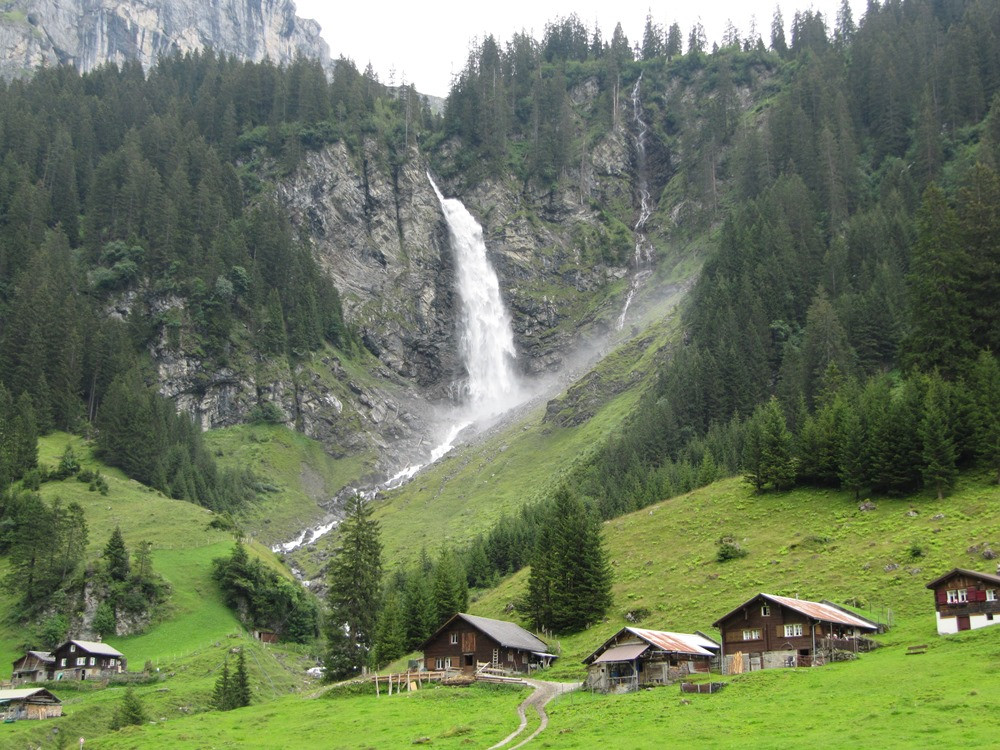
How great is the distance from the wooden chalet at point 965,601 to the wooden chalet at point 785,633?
4011 mm

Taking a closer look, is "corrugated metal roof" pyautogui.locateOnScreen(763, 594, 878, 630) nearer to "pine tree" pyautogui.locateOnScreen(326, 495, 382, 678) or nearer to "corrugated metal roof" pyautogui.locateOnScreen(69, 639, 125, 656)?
"pine tree" pyautogui.locateOnScreen(326, 495, 382, 678)

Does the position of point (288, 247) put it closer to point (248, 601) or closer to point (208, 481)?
point (208, 481)

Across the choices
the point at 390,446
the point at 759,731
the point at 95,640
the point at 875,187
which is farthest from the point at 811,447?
the point at 390,446

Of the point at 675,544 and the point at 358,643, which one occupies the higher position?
the point at 675,544

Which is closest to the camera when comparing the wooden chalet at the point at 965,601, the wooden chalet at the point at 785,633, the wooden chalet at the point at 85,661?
the wooden chalet at the point at 965,601

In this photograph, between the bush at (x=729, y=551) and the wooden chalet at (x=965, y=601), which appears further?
the bush at (x=729, y=551)

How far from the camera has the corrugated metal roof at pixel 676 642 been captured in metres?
52.4

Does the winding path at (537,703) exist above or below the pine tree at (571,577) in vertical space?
below

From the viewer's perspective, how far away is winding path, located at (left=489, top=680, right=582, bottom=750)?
41.3 metres

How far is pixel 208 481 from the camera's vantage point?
436 feet

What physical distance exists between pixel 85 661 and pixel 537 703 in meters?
45.7

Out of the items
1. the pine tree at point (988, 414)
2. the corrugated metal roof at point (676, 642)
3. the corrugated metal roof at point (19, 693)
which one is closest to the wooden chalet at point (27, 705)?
the corrugated metal roof at point (19, 693)

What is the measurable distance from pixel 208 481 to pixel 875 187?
11090cm

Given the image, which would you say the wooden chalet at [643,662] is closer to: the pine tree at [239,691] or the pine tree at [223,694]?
the pine tree at [239,691]
